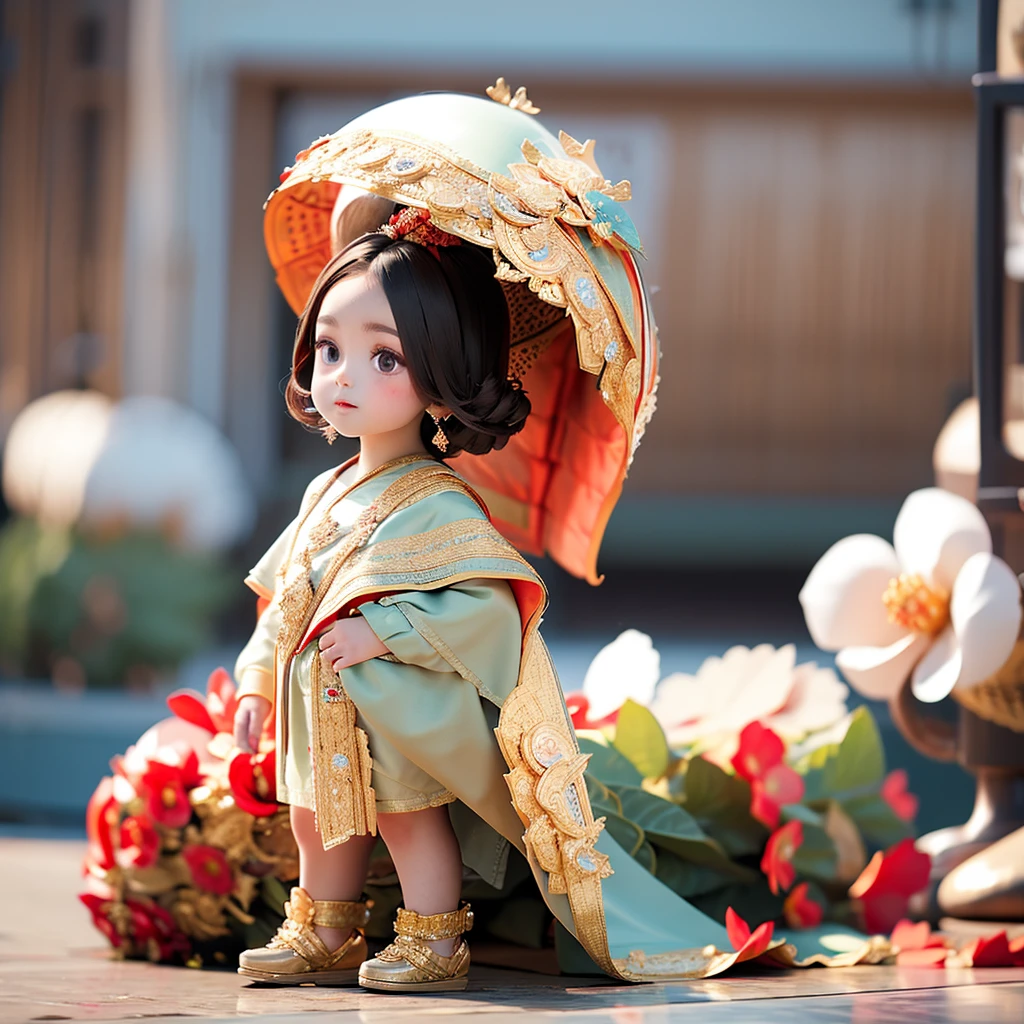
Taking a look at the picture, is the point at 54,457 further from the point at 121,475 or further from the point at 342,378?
the point at 342,378

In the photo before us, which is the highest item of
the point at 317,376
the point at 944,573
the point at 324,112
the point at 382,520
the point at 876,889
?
the point at 324,112

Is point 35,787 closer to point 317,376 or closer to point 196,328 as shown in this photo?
point 317,376

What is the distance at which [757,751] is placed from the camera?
2.31 metres

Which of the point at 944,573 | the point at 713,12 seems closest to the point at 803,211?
the point at 713,12

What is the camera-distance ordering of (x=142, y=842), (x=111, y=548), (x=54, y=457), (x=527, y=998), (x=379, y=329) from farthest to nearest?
1. (x=54, y=457)
2. (x=111, y=548)
3. (x=142, y=842)
4. (x=379, y=329)
5. (x=527, y=998)

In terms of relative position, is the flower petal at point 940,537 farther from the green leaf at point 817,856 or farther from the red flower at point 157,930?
the red flower at point 157,930

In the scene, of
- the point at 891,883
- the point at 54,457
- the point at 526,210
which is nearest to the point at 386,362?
the point at 526,210

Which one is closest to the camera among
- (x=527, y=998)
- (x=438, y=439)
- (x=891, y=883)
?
(x=527, y=998)

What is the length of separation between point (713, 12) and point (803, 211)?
3.13ft

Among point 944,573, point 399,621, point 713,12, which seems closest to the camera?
point 399,621

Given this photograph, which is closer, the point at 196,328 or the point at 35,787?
the point at 35,787

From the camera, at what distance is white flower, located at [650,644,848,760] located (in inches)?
99.3

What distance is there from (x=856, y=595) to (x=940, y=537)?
16cm

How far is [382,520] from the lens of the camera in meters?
1.90
